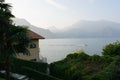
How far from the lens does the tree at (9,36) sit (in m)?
19.9

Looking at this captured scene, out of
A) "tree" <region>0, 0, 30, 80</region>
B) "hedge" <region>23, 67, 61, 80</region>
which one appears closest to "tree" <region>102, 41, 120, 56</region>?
"hedge" <region>23, 67, 61, 80</region>

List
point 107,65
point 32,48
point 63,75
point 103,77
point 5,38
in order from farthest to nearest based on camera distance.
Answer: point 32,48, point 63,75, point 107,65, point 103,77, point 5,38

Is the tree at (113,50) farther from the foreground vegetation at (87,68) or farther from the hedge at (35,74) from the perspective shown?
the hedge at (35,74)

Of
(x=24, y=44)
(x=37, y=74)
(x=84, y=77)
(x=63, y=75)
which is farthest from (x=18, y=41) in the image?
(x=63, y=75)

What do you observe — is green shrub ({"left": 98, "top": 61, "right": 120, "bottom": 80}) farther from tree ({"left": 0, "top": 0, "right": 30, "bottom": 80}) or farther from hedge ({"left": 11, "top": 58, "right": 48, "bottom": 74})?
tree ({"left": 0, "top": 0, "right": 30, "bottom": 80})

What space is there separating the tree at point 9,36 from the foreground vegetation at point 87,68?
9.09 m

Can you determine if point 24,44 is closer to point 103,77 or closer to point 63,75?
point 103,77

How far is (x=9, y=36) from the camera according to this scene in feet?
65.5

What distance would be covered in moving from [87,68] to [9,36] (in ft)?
37.9

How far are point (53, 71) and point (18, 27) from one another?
13.3m

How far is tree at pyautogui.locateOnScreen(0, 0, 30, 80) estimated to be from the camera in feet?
65.2

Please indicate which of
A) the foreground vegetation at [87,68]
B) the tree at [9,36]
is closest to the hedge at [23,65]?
the foreground vegetation at [87,68]

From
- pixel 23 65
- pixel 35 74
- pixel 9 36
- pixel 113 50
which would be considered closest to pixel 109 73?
pixel 35 74

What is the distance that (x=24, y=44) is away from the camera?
2066 cm
